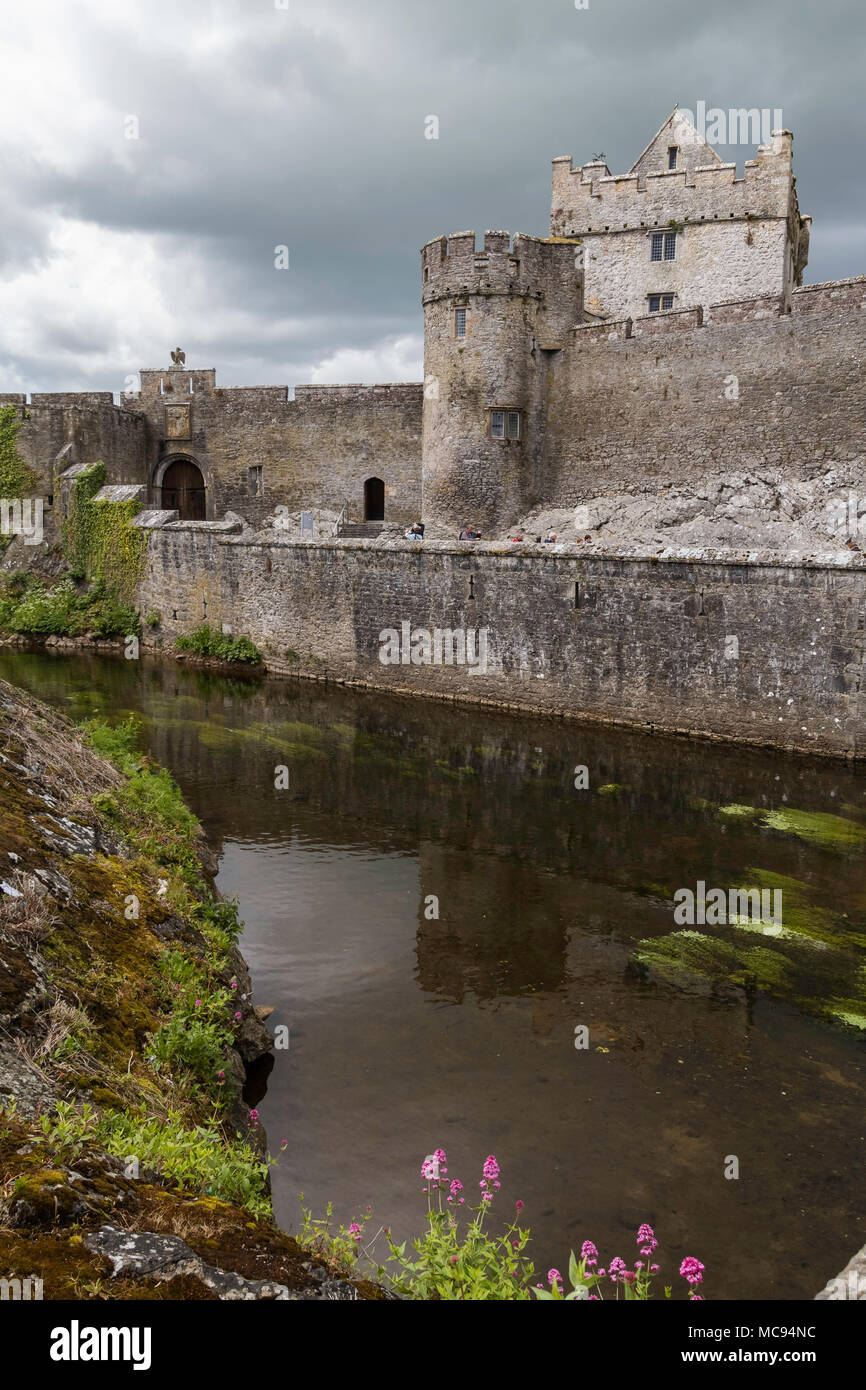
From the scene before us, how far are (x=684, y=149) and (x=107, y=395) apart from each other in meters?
19.9

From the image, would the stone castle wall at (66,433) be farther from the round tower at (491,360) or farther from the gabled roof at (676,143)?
the gabled roof at (676,143)

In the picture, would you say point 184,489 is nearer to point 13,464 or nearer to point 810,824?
point 13,464

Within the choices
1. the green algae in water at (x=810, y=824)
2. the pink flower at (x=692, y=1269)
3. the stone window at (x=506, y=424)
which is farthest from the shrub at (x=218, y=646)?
the pink flower at (x=692, y=1269)

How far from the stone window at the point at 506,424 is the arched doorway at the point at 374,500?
23.1 feet

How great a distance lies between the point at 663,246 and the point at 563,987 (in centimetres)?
2516

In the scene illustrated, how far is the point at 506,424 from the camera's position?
25109 mm

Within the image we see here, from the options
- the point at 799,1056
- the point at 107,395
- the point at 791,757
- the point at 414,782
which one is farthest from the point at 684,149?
the point at 799,1056

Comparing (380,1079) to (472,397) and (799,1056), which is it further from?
(472,397)

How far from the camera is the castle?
69.7ft

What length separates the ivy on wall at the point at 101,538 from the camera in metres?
25.8

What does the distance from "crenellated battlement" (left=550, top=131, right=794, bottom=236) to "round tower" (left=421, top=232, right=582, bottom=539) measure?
13.4 feet

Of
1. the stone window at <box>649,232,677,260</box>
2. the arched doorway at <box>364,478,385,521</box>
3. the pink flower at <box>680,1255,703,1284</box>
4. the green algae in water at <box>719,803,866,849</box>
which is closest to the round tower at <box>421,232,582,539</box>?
the stone window at <box>649,232,677,260</box>

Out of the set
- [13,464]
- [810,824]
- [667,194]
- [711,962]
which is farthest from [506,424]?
[711,962]
